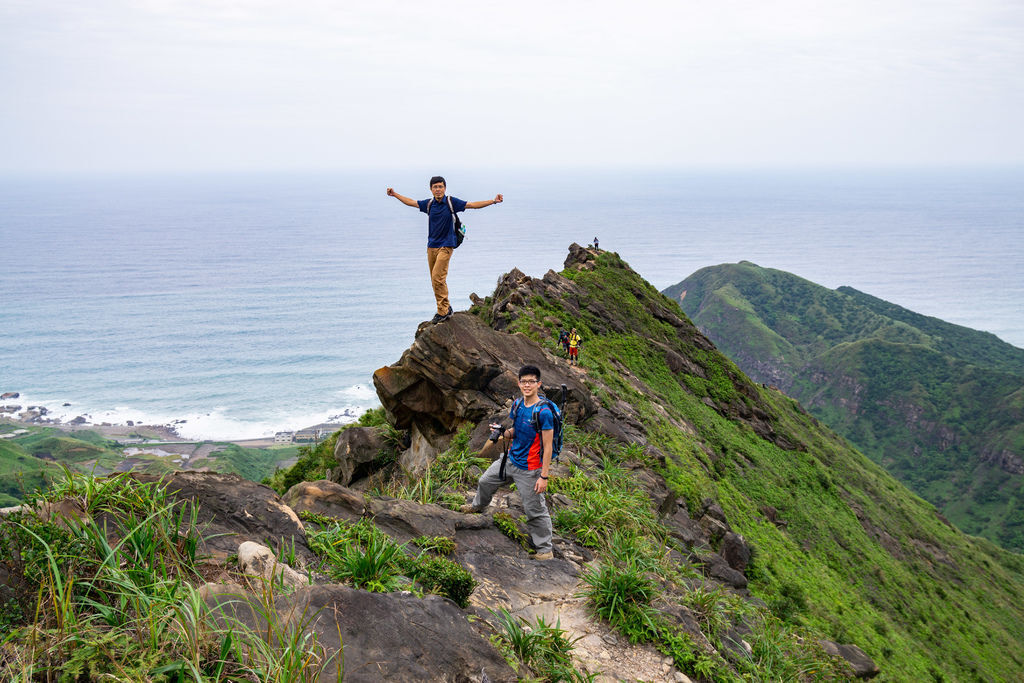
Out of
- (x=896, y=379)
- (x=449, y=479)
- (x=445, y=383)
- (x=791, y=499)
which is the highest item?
(x=445, y=383)

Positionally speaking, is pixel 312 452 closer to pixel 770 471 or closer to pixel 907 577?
pixel 770 471

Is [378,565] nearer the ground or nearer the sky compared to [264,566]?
nearer the ground

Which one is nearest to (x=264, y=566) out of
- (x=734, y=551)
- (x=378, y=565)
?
(x=378, y=565)

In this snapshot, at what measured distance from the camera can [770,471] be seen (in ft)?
99.5

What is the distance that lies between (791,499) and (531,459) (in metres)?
24.3

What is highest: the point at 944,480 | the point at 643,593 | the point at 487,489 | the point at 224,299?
the point at 487,489

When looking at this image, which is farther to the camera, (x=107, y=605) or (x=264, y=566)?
(x=264, y=566)

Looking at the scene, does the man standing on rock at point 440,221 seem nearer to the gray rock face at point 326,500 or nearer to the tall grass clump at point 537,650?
the gray rock face at point 326,500

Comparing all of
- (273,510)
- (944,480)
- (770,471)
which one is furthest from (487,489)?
(944,480)

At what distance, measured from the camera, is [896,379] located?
352 ft

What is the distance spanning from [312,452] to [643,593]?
17.3 metres

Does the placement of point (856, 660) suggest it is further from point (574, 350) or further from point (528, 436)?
point (574, 350)

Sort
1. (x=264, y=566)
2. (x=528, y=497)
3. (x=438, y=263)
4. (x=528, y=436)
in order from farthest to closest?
(x=438, y=263), (x=528, y=497), (x=528, y=436), (x=264, y=566)

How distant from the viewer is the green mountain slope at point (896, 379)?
288ft
